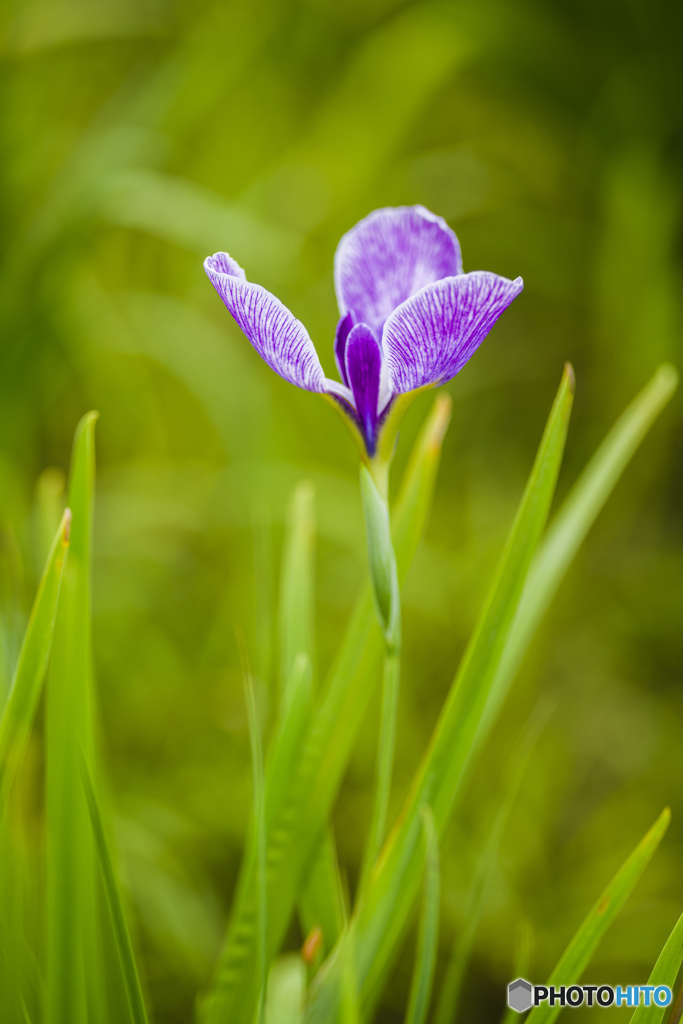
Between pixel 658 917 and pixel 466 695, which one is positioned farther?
pixel 658 917

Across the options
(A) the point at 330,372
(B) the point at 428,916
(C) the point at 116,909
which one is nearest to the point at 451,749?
(B) the point at 428,916

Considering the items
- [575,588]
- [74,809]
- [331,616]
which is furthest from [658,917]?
[74,809]

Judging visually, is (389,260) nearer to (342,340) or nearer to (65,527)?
(342,340)

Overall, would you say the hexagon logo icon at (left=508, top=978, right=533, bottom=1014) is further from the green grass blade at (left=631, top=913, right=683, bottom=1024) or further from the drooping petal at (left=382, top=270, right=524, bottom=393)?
the drooping petal at (left=382, top=270, right=524, bottom=393)

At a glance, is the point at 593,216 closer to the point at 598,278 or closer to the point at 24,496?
the point at 598,278

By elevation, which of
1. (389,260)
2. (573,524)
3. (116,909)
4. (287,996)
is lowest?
(287,996)

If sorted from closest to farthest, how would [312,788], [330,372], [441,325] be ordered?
[441,325]
[312,788]
[330,372]
